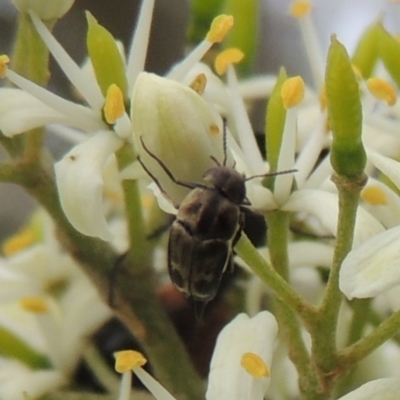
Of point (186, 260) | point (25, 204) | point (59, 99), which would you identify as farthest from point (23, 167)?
point (25, 204)

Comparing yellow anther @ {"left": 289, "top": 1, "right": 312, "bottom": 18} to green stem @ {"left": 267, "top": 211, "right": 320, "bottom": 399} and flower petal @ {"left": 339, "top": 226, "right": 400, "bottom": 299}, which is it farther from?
flower petal @ {"left": 339, "top": 226, "right": 400, "bottom": 299}

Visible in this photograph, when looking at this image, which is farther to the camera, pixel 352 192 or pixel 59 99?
pixel 59 99

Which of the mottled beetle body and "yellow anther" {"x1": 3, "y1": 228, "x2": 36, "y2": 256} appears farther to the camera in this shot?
"yellow anther" {"x1": 3, "y1": 228, "x2": 36, "y2": 256}

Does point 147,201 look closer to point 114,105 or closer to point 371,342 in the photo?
point 114,105

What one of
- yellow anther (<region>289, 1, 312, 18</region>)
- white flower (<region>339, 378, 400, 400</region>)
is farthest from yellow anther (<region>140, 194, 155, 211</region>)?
white flower (<region>339, 378, 400, 400</region>)

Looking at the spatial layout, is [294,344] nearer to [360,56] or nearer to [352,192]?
[352,192]

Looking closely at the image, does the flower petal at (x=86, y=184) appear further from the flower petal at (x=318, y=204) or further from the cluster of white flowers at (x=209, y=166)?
the flower petal at (x=318, y=204)

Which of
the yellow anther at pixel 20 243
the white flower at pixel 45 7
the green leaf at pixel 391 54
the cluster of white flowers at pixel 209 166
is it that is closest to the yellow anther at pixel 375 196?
the cluster of white flowers at pixel 209 166
